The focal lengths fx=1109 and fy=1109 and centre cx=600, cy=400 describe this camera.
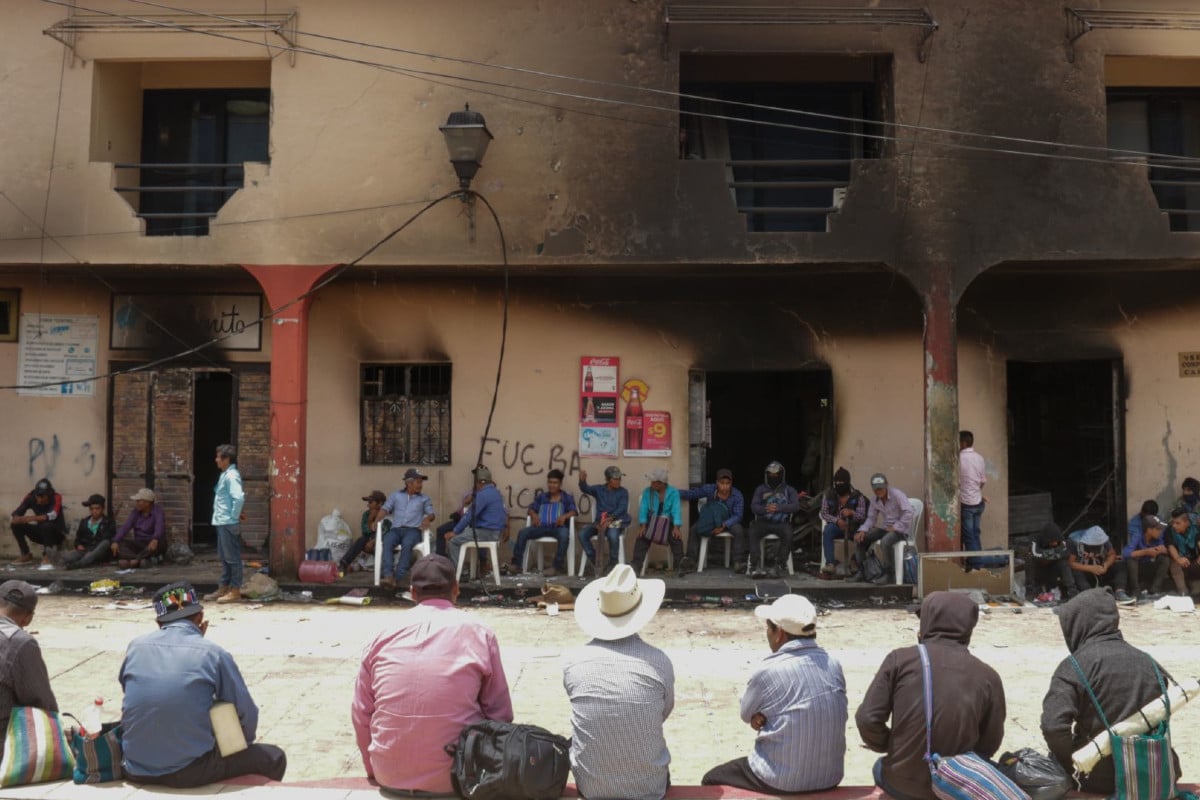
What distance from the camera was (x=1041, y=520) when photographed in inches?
530

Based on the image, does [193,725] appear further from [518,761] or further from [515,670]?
[515,670]

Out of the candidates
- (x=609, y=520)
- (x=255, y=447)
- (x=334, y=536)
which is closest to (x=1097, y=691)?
(x=609, y=520)

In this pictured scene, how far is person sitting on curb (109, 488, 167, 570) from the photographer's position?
12461 millimetres

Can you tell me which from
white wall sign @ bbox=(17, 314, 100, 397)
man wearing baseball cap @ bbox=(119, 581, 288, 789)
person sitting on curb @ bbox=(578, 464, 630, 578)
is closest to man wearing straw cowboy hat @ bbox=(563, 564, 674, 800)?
man wearing baseball cap @ bbox=(119, 581, 288, 789)

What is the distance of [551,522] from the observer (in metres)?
12.4

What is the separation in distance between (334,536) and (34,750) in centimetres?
775

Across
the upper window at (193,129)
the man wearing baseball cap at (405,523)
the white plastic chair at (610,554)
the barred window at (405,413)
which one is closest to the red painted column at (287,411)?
the man wearing baseball cap at (405,523)

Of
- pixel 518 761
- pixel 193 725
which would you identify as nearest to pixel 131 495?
pixel 193 725

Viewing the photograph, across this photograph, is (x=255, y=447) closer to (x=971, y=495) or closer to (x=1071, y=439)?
(x=971, y=495)

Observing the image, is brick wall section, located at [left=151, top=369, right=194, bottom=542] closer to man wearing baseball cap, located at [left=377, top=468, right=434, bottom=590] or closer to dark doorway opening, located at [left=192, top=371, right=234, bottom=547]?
dark doorway opening, located at [left=192, top=371, right=234, bottom=547]

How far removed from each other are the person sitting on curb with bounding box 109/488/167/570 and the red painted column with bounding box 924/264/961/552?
27.8 ft

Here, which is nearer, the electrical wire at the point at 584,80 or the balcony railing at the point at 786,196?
the electrical wire at the point at 584,80

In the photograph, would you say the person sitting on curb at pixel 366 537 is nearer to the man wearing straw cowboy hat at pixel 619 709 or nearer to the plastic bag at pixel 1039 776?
the man wearing straw cowboy hat at pixel 619 709

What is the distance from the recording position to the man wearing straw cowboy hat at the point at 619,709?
4637 mm
